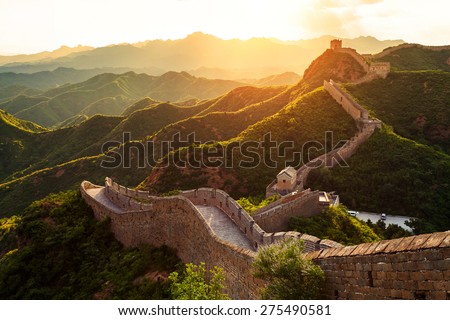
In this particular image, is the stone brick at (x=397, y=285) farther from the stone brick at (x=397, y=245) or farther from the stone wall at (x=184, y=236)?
the stone wall at (x=184, y=236)

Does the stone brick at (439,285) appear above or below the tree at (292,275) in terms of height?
above

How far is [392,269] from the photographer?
5.46 meters

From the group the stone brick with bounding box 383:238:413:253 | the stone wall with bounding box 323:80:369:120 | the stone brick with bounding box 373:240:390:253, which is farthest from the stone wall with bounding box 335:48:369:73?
the stone brick with bounding box 383:238:413:253

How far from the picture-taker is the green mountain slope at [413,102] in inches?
1797

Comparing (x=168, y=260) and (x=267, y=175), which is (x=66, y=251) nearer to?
(x=168, y=260)

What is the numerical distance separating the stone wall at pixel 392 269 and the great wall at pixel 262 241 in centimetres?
1

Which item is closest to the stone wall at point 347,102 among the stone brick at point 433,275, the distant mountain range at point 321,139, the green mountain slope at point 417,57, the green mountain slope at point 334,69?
the distant mountain range at point 321,139

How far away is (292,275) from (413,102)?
51074mm

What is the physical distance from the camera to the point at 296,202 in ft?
70.6

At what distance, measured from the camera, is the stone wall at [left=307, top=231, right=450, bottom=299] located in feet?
15.7

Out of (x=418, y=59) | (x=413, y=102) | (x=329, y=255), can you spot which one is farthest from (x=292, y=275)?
(x=418, y=59)

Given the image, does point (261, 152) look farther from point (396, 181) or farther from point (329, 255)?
point (329, 255)

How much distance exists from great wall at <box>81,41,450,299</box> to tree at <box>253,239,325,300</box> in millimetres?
248
